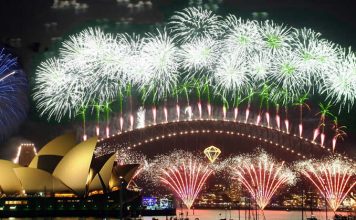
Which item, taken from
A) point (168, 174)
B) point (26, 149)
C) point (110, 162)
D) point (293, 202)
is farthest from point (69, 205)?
point (293, 202)

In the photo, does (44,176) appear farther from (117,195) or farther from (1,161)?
(117,195)

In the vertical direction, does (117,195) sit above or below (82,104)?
below

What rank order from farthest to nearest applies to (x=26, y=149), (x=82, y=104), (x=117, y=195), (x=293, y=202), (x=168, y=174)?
(x=293, y=202)
(x=26, y=149)
(x=117, y=195)
(x=168, y=174)
(x=82, y=104)

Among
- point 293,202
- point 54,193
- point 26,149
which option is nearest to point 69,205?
point 54,193

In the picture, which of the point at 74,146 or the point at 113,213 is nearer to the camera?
the point at 74,146

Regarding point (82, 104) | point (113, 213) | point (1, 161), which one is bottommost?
point (113, 213)

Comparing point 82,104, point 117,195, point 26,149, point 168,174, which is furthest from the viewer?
point 26,149
